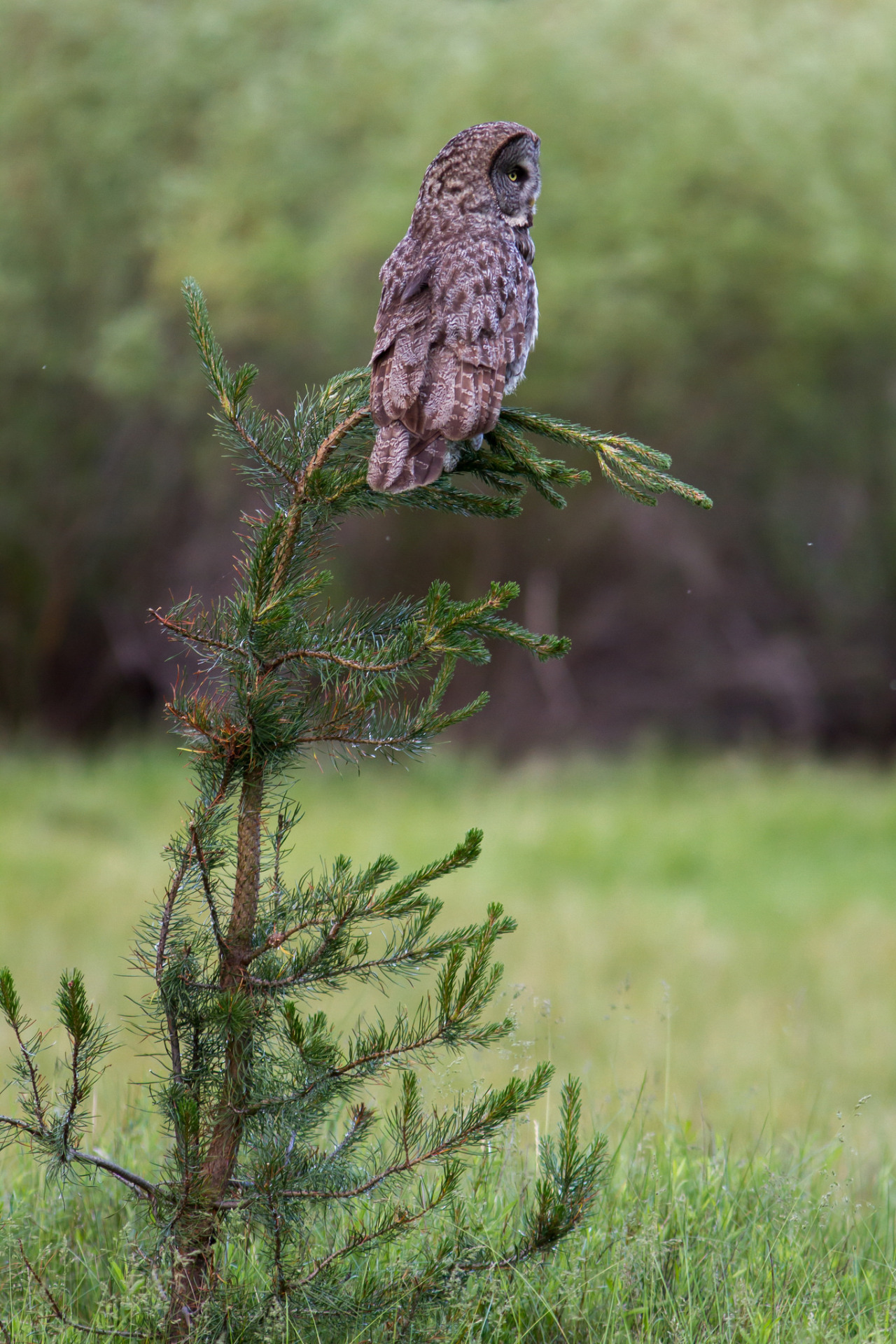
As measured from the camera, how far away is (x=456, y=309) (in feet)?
9.89

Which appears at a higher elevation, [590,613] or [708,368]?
[708,368]

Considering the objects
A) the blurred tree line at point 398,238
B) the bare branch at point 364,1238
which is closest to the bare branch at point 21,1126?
the bare branch at point 364,1238

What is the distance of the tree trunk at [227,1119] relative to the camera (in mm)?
2512

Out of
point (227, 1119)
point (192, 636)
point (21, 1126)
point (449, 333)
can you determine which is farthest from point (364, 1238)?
point (449, 333)

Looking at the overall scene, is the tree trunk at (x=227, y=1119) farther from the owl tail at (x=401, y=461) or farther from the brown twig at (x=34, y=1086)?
the owl tail at (x=401, y=461)

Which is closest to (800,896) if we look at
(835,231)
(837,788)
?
(837,788)

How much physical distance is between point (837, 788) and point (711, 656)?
102 inches

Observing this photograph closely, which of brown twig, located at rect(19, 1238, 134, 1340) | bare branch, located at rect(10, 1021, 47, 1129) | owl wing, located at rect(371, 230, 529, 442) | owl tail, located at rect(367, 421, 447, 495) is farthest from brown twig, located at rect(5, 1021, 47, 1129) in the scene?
owl wing, located at rect(371, 230, 529, 442)

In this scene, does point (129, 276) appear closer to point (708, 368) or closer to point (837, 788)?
point (708, 368)

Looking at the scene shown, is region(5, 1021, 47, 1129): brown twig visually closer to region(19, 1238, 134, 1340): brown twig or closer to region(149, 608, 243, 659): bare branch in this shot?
region(19, 1238, 134, 1340): brown twig

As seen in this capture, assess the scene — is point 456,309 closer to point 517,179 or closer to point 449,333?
point 449,333

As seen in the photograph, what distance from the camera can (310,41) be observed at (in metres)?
13.6

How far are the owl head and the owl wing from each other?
0.29ft

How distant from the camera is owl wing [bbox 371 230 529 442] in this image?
8.89ft
